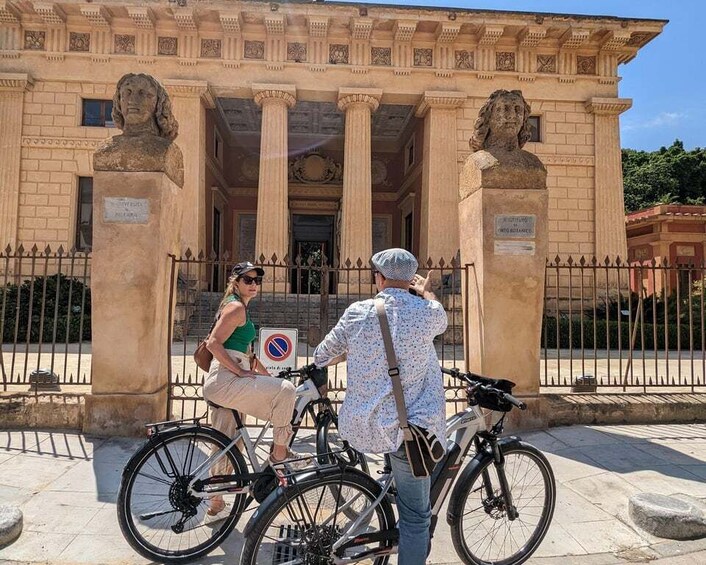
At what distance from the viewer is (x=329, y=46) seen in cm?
1777

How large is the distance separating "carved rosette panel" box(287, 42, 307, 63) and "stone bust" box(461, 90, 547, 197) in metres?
13.5

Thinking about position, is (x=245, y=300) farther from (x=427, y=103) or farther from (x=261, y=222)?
(x=427, y=103)

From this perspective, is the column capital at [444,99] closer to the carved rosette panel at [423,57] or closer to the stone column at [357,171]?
the carved rosette panel at [423,57]

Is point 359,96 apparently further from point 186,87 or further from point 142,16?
point 142,16

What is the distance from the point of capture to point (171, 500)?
3.07m

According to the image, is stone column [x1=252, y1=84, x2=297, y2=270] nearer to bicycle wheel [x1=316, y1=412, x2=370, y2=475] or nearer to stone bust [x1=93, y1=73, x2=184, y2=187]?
stone bust [x1=93, y1=73, x2=184, y2=187]

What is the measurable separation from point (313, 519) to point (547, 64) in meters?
20.0

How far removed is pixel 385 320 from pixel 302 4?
677 inches

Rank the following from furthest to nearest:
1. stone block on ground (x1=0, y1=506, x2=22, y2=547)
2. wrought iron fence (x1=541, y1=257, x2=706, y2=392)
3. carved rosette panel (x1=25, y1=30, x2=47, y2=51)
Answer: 1. carved rosette panel (x1=25, y1=30, x2=47, y2=51)
2. wrought iron fence (x1=541, y1=257, x2=706, y2=392)
3. stone block on ground (x1=0, y1=506, x2=22, y2=547)

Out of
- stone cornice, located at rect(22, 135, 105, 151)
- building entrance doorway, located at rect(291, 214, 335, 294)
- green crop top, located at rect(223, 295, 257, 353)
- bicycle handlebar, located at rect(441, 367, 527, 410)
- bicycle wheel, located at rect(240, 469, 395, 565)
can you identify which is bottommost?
bicycle wheel, located at rect(240, 469, 395, 565)

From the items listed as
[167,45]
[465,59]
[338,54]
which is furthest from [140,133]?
[465,59]

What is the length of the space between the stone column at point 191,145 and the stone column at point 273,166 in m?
2.02

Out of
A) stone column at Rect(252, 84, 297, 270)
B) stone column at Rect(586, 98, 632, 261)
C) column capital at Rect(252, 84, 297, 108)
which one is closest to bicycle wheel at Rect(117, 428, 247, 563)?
stone column at Rect(252, 84, 297, 270)

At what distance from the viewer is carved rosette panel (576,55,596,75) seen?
Answer: 1852 centimetres
